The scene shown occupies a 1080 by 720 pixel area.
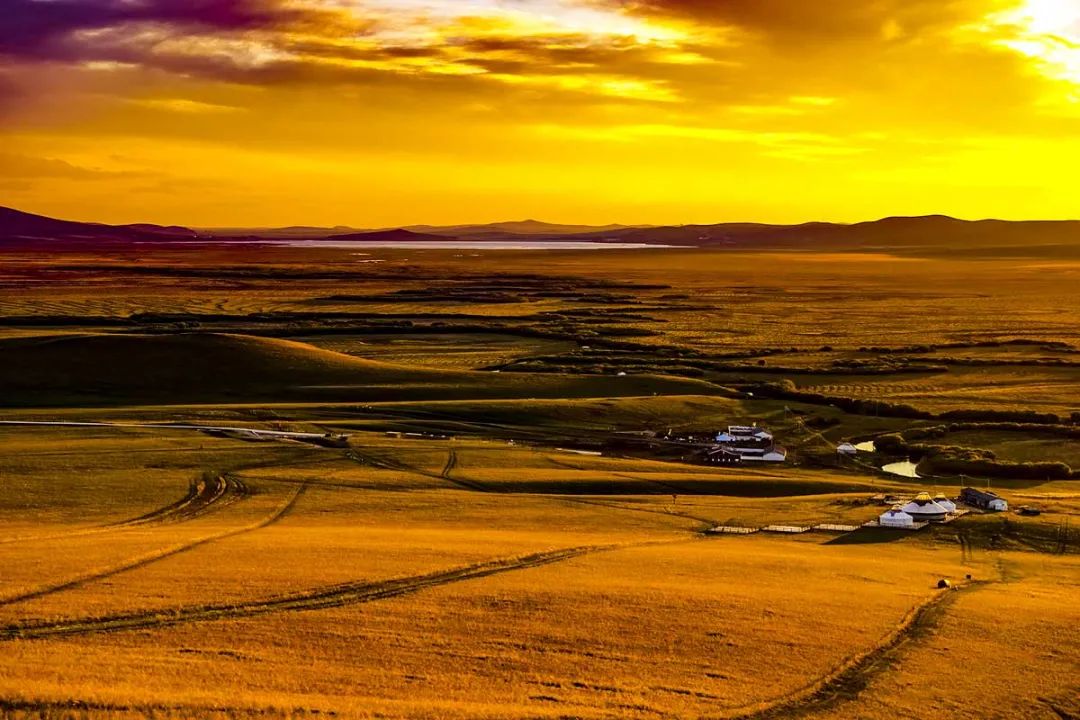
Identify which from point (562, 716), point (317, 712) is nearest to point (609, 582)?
point (562, 716)

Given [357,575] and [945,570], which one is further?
[945,570]

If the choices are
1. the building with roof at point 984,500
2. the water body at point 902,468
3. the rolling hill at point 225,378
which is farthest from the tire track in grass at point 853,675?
the rolling hill at point 225,378

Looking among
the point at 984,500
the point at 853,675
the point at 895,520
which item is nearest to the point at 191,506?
the point at 895,520

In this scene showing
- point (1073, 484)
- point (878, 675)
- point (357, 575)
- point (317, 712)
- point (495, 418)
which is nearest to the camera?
point (317, 712)

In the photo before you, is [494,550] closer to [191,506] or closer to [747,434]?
[191,506]

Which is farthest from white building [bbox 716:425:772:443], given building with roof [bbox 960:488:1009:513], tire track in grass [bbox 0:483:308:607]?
tire track in grass [bbox 0:483:308:607]

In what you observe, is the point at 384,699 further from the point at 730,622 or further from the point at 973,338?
the point at 973,338
